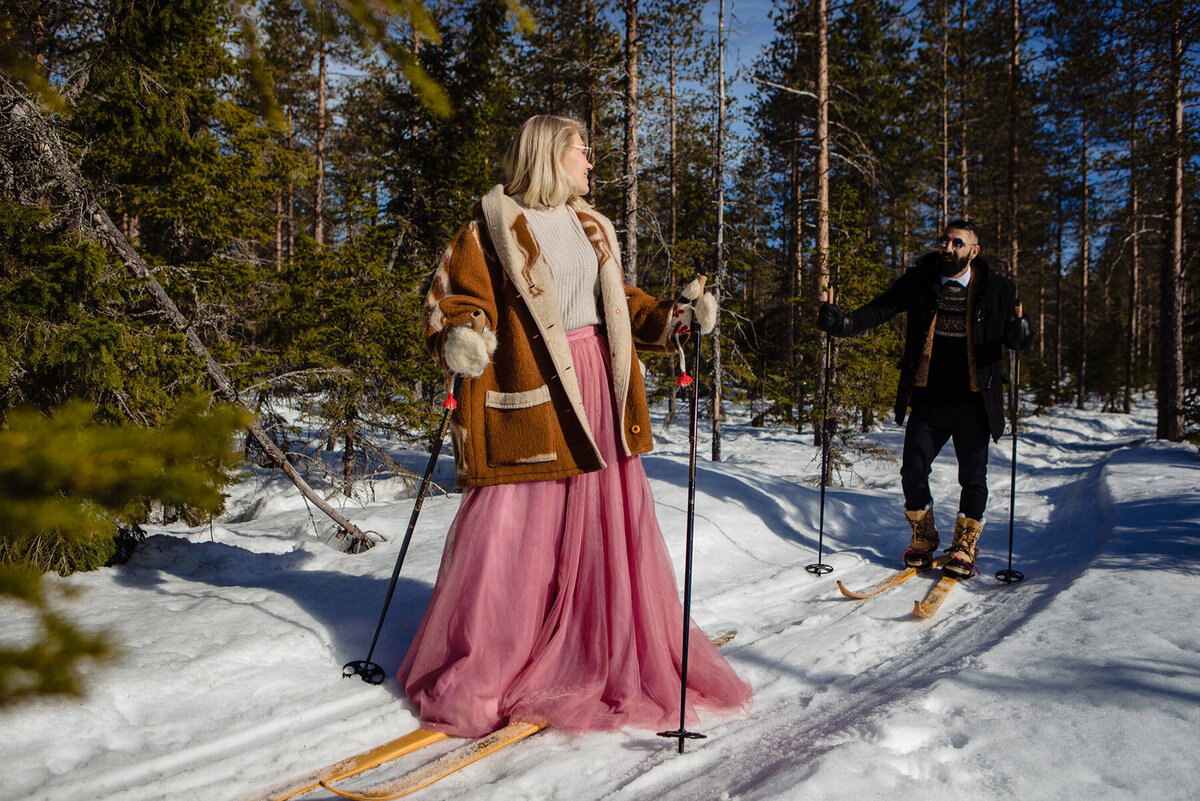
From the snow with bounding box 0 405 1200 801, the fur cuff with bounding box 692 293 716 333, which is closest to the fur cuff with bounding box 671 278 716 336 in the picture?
the fur cuff with bounding box 692 293 716 333

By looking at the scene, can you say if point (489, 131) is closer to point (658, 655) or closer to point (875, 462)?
point (875, 462)

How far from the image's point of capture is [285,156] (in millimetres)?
7949

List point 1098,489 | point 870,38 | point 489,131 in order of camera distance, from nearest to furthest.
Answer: point 1098,489, point 489,131, point 870,38

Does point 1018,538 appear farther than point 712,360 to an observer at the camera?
No

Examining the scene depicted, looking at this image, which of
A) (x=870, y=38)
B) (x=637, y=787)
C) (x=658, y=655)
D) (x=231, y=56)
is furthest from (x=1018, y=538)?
(x=870, y=38)

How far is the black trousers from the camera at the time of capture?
4438 mm

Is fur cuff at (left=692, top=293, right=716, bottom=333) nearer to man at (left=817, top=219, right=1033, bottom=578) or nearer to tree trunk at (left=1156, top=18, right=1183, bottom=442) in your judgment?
man at (left=817, top=219, right=1033, bottom=578)

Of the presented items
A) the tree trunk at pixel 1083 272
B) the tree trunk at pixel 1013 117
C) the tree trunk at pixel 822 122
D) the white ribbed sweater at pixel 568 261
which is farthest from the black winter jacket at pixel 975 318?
the tree trunk at pixel 1083 272

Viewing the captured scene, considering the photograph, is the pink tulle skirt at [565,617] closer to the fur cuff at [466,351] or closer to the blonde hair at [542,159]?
the fur cuff at [466,351]

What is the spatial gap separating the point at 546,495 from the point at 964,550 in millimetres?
3053

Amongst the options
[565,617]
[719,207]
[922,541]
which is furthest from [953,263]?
[719,207]

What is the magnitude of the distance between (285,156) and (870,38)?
13.4 meters

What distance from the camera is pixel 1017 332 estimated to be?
4.23m

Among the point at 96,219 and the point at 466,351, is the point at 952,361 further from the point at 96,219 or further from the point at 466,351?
the point at 96,219
